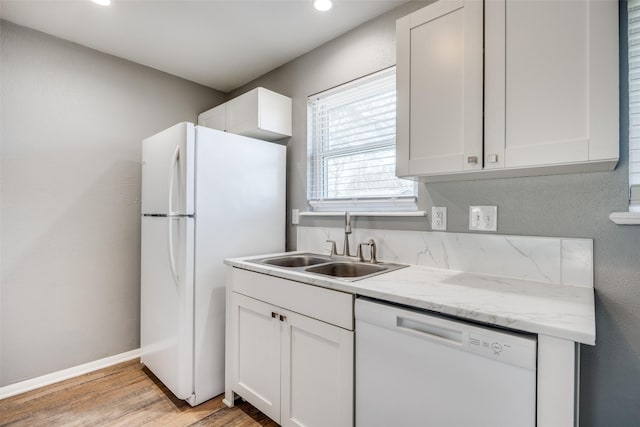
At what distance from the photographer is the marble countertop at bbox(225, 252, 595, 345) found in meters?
0.90

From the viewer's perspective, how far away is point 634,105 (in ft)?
4.00

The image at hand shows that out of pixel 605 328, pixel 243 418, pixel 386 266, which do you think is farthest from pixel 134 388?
pixel 605 328

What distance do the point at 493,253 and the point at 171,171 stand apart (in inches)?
71.8

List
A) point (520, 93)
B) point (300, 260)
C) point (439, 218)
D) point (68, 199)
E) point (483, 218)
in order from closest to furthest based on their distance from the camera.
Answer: point (520, 93), point (483, 218), point (439, 218), point (300, 260), point (68, 199)

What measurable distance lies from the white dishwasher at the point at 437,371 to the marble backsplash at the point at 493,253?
2.01 feet

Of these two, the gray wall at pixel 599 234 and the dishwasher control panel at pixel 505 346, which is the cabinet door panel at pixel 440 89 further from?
the dishwasher control panel at pixel 505 346

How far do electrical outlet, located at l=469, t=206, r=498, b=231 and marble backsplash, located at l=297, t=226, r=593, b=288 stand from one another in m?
0.04

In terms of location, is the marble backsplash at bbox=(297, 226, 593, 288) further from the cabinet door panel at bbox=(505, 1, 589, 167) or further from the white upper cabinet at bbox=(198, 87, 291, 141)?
the white upper cabinet at bbox=(198, 87, 291, 141)

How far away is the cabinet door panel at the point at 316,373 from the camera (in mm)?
1350


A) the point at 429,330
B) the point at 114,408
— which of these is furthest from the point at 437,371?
the point at 114,408

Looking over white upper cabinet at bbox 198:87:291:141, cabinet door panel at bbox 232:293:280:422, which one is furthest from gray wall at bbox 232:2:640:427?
white upper cabinet at bbox 198:87:291:141

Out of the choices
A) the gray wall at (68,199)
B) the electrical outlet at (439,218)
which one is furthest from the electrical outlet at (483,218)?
the gray wall at (68,199)

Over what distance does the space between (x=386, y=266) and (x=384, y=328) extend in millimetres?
594

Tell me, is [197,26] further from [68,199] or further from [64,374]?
[64,374]
